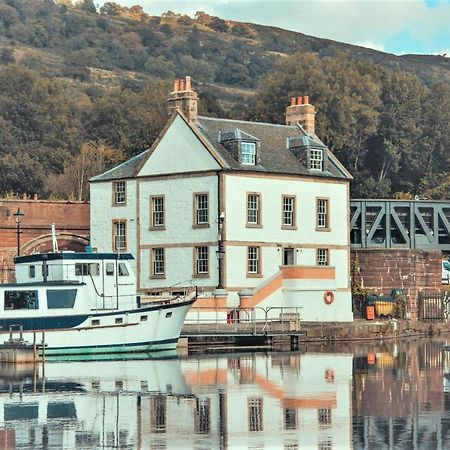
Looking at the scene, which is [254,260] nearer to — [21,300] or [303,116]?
[303,116]

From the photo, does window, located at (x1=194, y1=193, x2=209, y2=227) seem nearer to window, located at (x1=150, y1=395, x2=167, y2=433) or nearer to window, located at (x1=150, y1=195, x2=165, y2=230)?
window, located at (x1=150, y1=195, x2=165, y2=230)

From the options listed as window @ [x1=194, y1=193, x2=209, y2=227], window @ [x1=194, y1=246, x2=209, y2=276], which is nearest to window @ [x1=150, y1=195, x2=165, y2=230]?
window @ [x1=194, y1=193, x2=209, y2=227]

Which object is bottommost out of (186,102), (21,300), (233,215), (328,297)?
(21,300)

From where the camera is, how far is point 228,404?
35562mm

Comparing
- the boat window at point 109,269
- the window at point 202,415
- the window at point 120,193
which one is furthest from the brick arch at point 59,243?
the window at point 202,415

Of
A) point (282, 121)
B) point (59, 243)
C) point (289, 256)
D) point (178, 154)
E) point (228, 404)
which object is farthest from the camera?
point (282, 121)

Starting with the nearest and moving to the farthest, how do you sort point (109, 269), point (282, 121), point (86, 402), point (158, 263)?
point (86, 402) < point (109, 269) < point (158, 263) < point (282, 121)

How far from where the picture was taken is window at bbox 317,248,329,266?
73.1 m

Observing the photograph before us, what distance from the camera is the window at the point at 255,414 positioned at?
31.1 meters

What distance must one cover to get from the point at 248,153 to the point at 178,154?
344 cm

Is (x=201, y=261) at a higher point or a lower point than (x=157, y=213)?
lower

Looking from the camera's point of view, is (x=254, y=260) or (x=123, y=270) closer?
(x=123, y=270)

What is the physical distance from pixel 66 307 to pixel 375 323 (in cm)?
2157

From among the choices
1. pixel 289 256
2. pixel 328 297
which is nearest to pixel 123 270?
pixel 289 256
